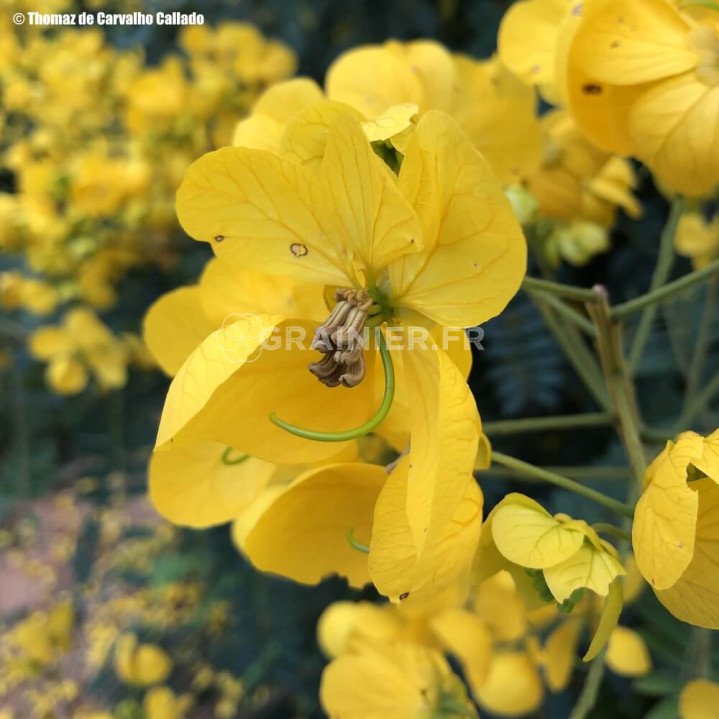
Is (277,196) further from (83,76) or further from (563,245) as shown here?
(83,76)

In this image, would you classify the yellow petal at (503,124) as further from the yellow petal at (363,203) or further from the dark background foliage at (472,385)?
the dark background foliage at (472,385)

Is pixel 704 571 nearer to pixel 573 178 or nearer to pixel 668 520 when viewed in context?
pixel 668 520

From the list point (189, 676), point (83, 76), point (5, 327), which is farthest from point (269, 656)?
point (83, 76)

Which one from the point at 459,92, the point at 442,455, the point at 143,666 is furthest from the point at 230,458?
the point at 143,666

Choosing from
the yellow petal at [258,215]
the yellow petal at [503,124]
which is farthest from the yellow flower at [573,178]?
the yellow petal at [258,215]

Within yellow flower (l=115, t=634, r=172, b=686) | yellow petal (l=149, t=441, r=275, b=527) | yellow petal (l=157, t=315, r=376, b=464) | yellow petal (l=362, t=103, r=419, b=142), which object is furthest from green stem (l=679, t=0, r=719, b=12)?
yellow flower (l=115, t=634, r=172, b=686)
